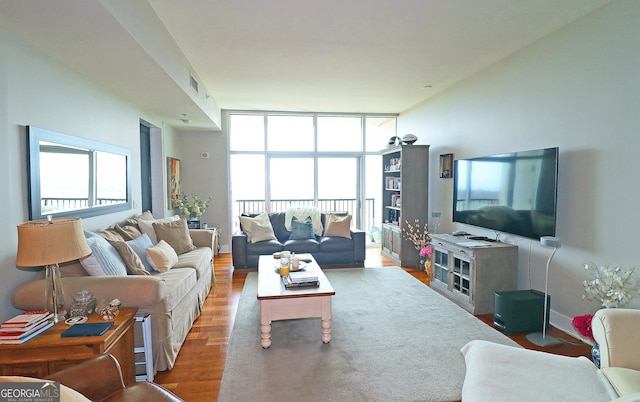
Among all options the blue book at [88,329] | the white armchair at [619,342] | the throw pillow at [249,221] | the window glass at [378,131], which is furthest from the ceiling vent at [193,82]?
the white armchair at [619,342]

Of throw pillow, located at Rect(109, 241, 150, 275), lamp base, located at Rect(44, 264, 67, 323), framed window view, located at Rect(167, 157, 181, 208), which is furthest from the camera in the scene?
framed window view, located at Rect(167, 157, 181, 208)

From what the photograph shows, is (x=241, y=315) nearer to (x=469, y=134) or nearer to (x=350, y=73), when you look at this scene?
(x=350, y=73)

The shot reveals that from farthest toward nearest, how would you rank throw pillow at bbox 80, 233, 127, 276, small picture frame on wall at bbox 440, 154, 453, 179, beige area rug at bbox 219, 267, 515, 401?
small picture frame on wall at bbox 440, 154, 453, 179
throw pillow at bbox 80, 233, 127, 276
beige area rug at bbox 219, 267, 515, 401

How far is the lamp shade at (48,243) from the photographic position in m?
1.80

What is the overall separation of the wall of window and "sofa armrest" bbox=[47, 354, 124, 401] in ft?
16.4

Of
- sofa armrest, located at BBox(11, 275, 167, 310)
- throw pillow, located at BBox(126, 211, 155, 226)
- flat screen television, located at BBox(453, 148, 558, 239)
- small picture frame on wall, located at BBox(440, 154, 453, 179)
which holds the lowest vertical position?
sofa armrest, located at BBox(11, 275, 167, 310)

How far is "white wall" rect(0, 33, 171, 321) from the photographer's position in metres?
2.13

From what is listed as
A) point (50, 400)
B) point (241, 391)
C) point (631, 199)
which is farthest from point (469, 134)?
point (50, 400)

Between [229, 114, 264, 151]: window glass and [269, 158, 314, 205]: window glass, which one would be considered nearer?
[229, 114, 264, 151]: window glass

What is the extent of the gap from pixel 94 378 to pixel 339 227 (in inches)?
161

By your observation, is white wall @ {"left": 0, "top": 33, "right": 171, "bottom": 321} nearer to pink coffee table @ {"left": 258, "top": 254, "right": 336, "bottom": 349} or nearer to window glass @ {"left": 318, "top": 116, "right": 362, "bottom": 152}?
pink coffee table @ {"left": 258, "top": 254, "right": 336, "bottom": 349}

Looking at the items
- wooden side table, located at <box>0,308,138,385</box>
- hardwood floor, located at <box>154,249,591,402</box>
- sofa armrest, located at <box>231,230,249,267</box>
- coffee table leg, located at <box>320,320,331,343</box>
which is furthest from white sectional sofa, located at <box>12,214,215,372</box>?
sofa armrest, located at <box>231,230,249,267</box>

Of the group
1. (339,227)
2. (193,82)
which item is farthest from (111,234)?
(339,227)

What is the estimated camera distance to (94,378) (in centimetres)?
144
